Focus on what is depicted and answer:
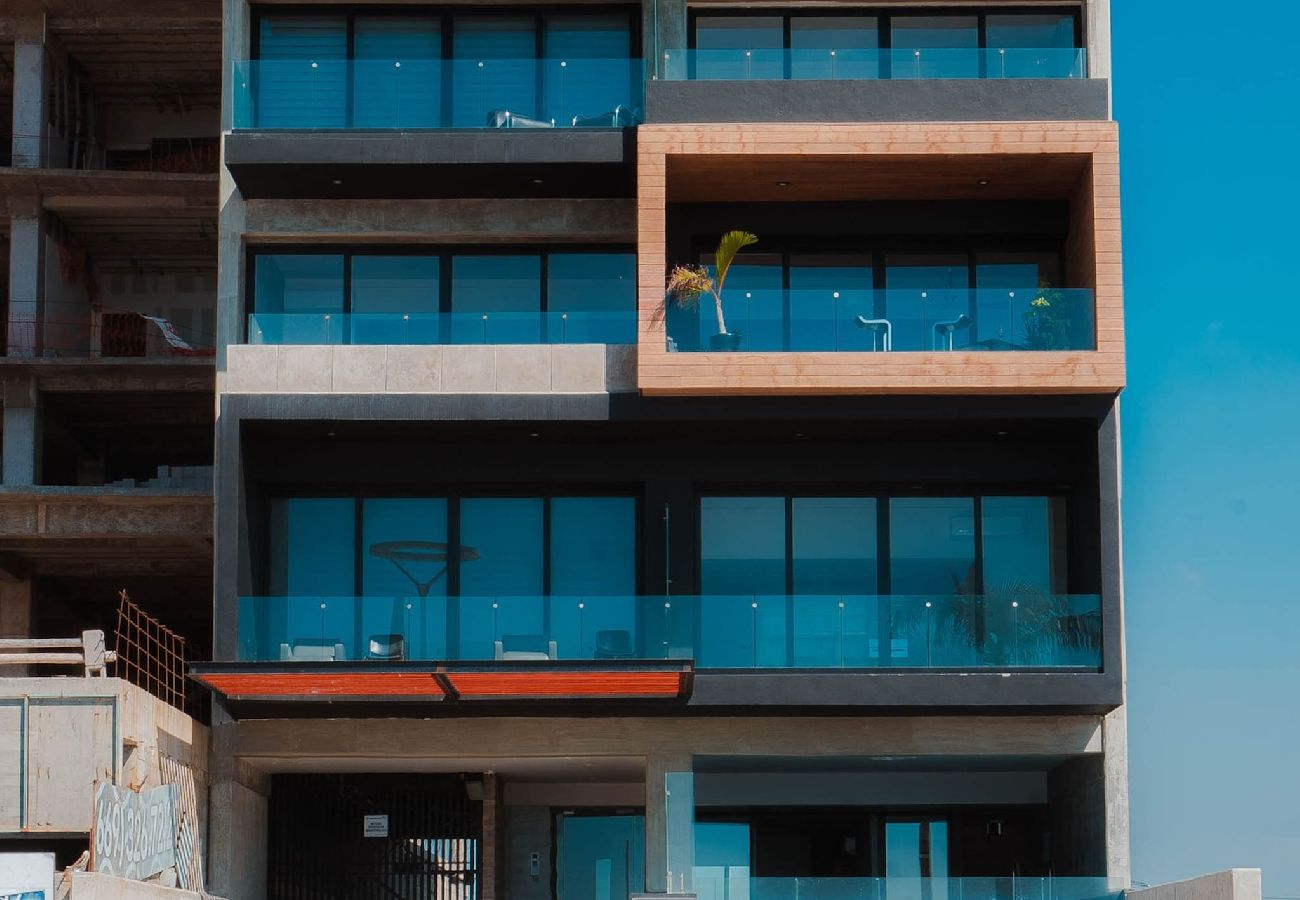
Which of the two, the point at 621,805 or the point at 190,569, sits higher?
the point at 190,569

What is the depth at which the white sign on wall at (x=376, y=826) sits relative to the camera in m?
31.3

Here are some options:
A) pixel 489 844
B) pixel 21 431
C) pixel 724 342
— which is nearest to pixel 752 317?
pixel 724 342

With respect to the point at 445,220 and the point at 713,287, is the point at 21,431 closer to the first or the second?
the point at 445,220

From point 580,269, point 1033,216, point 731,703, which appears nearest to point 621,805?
point 731,703

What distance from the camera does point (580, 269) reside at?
2989 centimetres

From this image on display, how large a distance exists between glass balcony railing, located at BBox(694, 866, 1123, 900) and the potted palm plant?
7.00 metres

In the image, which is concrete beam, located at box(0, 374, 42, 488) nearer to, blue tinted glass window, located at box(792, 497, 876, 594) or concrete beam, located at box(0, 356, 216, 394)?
concrete beam, located at box(0, 356, 216, 394)

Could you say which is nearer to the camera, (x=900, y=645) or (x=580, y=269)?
(x=900, y=645)

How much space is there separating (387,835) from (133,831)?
826 centimetres

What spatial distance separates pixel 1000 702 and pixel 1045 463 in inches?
154

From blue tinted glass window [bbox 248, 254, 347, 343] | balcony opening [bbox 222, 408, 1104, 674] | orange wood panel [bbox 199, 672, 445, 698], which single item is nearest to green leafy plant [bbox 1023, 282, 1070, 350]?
balcony opening [bbox 222, 408, 1104, 674]

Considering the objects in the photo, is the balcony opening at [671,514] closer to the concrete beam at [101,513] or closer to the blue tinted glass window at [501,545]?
the blue tinted glass window at [501,545]

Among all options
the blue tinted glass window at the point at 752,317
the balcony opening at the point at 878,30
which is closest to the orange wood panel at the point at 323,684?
the blue tinted glass window at the point at 752,317

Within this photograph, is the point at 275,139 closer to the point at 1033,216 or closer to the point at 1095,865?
the point at 1033,216
